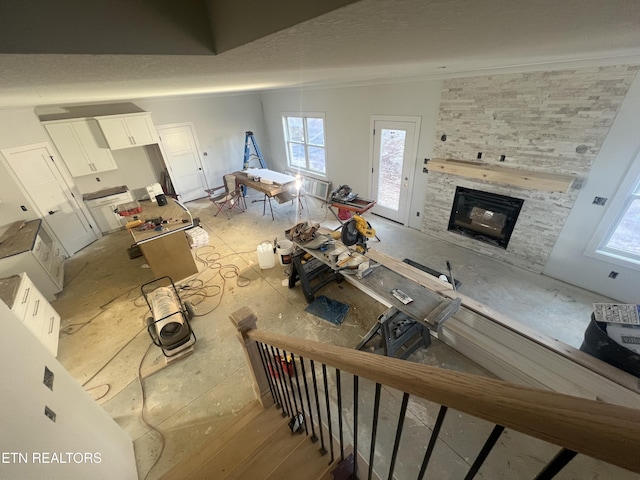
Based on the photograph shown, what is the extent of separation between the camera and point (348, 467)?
129cm

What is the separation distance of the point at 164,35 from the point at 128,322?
12.7 ft

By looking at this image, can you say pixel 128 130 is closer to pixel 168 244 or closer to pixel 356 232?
pixel 168 244

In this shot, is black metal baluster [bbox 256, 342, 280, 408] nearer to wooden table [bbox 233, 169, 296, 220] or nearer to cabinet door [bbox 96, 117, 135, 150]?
wooden table [bbox 233, 169, 296, 220]

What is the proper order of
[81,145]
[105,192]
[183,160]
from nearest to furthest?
[81,145] < [105,192] < [183,160]

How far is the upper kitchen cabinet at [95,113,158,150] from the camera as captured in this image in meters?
4.93

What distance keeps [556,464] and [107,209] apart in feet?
23.0

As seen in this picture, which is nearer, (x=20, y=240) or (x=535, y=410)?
(x=535, y=410)

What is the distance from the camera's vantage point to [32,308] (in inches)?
113

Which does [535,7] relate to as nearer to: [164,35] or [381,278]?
[164,35]

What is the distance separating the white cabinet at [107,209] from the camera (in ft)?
17.0

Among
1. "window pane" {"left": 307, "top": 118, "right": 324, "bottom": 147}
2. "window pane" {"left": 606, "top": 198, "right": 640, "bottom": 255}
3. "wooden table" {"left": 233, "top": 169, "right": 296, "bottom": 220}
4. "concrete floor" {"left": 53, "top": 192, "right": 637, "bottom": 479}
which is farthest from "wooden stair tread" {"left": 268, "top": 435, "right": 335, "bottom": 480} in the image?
"window pane" {"left": 307, "top": 118, "right": 324, "bottom": 147}

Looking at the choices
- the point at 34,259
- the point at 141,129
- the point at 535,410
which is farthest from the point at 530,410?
the point at 141,129

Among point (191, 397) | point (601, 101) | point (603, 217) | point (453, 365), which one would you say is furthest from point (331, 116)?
point (191, 397)

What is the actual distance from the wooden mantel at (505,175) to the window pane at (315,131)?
288 cm
